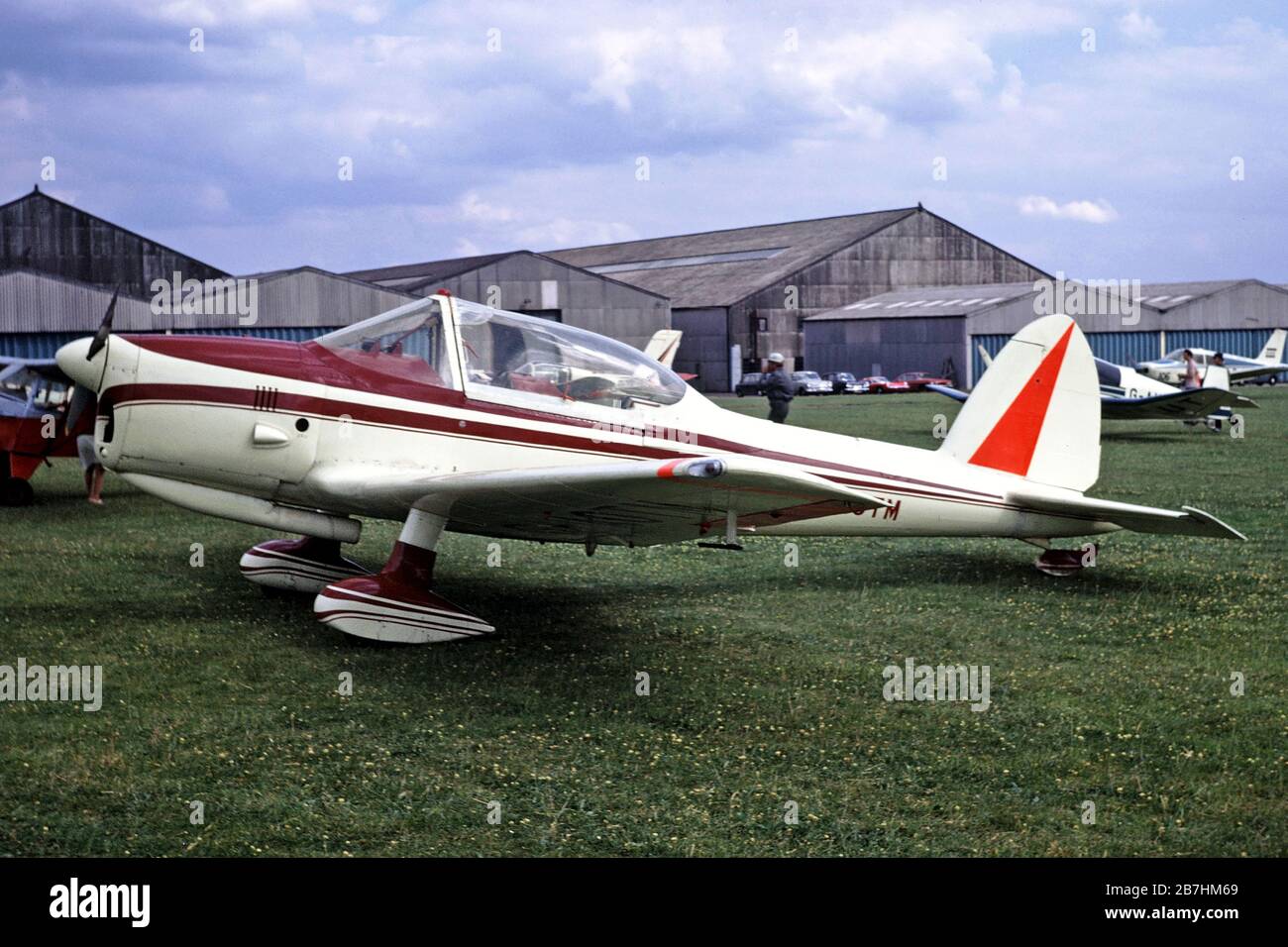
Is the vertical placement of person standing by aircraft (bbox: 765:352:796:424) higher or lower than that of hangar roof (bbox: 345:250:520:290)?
lower

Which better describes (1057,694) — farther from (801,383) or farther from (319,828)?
(801,383)

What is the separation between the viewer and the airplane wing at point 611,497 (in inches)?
200

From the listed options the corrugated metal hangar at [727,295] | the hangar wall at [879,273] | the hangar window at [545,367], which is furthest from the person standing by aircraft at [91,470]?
the hangar wall at [879,273]

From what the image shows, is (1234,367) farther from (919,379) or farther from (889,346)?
(889,346)

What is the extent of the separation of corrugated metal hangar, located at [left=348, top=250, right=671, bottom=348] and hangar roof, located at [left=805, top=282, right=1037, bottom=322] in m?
12.4

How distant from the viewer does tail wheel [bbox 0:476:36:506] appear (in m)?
13.0

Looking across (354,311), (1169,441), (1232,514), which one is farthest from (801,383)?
(1232,514)

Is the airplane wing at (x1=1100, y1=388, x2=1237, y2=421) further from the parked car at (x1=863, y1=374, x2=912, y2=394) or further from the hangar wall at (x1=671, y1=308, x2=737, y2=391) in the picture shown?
the hangar wall at (x1=671, y1=308, x2=737, y2=391)

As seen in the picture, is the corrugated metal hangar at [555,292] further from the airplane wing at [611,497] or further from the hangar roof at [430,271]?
the airplane wing at [611,497]

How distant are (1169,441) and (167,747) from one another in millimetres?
19465

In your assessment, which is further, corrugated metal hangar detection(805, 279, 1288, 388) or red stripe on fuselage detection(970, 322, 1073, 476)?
corrugated metal hangar detection(805, 279, 1288, 388)

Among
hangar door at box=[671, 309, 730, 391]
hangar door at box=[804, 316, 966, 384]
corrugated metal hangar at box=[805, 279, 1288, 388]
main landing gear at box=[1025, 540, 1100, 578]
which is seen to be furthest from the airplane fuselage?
hangar door at box=[671, 309, 730, 391]

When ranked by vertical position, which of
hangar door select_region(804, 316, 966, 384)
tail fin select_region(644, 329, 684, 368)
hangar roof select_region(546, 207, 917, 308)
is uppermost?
hangar roof select_region(546, 207, 917, 308)

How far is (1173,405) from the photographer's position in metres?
21.4
